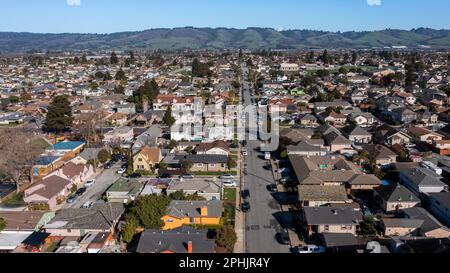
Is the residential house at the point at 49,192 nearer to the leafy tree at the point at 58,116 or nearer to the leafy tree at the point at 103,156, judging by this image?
the leafy tree at the point at 103,156

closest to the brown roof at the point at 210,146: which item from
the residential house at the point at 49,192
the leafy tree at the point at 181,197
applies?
the leafy tree at the point at 181,197

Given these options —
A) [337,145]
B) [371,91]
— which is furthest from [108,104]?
[371,91]

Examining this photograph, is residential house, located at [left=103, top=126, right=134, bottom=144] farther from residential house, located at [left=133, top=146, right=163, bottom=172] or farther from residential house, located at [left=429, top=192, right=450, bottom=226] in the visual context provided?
residential house, located at [left=429, top=192, right=450, bottom=226]

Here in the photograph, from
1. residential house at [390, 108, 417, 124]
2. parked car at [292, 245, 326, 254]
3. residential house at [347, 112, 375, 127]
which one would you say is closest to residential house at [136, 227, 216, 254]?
parked car at [292, 245, 326, 254]

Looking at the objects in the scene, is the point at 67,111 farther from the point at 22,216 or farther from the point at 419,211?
the point at 419,211

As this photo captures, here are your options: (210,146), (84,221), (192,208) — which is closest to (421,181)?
(192,208)

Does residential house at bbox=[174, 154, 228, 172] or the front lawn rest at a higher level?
residential house at bbox=[174, 154, 228, 172]
